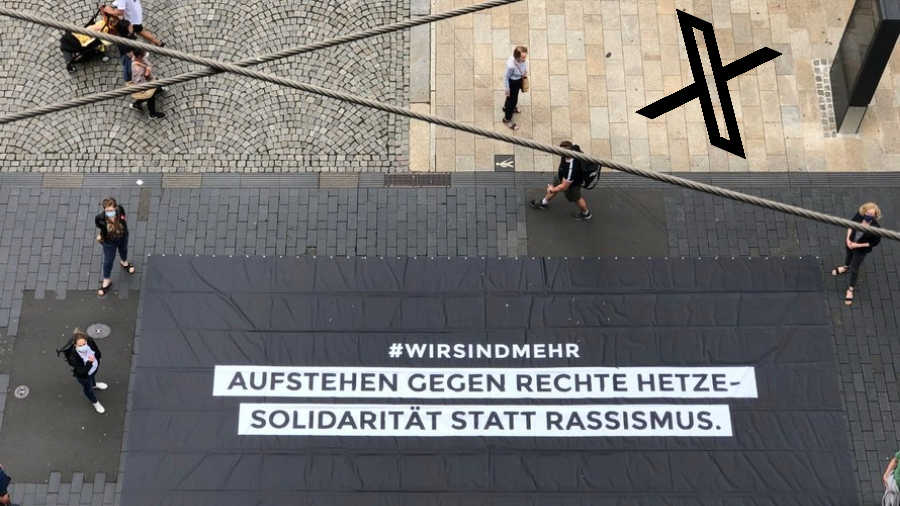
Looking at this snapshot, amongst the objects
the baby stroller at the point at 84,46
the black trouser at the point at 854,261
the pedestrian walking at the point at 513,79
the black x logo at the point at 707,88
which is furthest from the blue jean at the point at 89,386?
the black trouser at the point at 854,261

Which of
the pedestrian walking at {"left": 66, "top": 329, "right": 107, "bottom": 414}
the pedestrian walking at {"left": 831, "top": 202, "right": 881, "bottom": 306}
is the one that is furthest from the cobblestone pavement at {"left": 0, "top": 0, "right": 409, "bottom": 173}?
the pedestrian walking at {"left": 831, "top": 202, "right": 881, "bottom": 306}

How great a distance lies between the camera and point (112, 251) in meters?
12.2

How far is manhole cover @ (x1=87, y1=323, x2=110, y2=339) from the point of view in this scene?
40.7ft

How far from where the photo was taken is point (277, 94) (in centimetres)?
1408

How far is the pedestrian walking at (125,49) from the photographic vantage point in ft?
42.9

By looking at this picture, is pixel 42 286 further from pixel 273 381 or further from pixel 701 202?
pixel 701 202

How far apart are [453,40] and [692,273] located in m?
5.42

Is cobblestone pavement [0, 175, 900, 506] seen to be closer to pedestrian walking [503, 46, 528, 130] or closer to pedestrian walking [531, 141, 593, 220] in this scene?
pedestrian walking [531, 141, 593, 220]

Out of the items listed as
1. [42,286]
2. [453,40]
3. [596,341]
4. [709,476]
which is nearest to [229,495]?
[42,286]

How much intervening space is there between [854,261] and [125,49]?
430 inches

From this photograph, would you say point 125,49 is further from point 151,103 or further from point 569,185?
point 569,185

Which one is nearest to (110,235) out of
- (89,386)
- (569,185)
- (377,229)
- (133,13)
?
(89,386)

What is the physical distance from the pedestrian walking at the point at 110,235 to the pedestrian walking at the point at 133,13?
3.28 meters

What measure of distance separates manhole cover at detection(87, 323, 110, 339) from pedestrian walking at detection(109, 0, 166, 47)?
15.3ft
